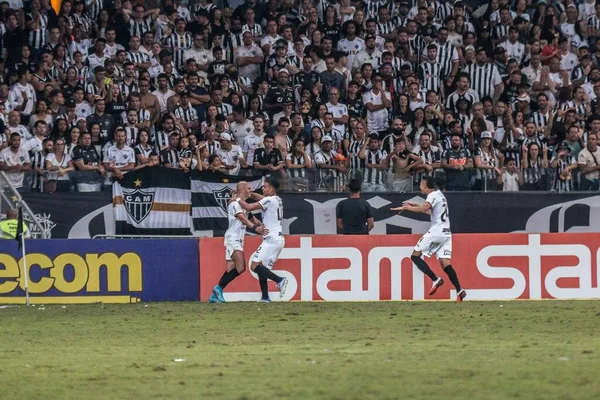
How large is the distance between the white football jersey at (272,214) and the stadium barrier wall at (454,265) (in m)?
0.69

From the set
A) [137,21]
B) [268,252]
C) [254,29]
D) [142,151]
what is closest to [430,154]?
[268,252]

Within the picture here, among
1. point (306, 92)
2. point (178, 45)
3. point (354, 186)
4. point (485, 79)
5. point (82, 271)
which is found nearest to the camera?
point (82, 271)

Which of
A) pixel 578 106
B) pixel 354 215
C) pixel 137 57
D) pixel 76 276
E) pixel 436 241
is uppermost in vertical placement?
pixel 137 57

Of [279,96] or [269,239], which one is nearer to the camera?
[269,239]

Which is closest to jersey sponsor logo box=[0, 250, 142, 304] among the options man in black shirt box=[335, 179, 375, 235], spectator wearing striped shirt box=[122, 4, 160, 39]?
man in black shirt box=[335, 179, 375, 235]

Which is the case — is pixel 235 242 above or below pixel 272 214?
below

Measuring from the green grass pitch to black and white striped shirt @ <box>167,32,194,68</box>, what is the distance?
767 centimetres

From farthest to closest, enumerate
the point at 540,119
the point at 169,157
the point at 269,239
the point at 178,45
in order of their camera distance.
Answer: the point at 178,45
the point at 540,119
the point at 169,157
the point at 269,239

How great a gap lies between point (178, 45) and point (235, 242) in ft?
23.4

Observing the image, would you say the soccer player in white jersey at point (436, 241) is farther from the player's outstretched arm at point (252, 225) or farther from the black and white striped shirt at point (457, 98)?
the black and white striped shirt at point (457, 98)

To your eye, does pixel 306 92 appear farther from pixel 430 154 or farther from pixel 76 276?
pixel 76 276

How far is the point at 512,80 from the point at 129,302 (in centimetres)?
999

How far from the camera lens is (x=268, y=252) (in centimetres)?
1812

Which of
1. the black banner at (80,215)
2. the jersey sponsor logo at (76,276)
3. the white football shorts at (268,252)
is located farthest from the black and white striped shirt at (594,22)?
the jersey sponsor logo at (76,276)
